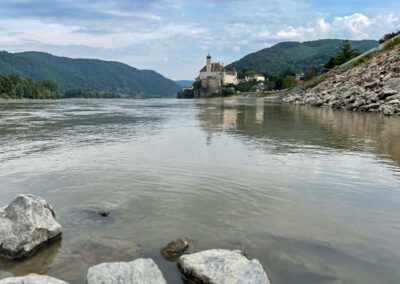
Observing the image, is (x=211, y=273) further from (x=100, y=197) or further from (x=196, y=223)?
(x=100, y=197)

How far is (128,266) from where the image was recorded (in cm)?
464

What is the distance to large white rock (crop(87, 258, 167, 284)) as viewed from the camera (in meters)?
4.38

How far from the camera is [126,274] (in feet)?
14.7

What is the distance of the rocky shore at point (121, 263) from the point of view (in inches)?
176

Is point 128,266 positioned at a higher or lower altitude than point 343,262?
higher

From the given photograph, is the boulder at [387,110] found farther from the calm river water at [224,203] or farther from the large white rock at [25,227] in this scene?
the large white rock at [25,227]

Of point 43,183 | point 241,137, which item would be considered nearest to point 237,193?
point 43,183

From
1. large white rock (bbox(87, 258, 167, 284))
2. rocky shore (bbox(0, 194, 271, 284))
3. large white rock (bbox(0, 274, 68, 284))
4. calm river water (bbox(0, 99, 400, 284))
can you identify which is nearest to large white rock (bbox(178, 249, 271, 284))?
rocky shore (bbox(0, 194, 271, 284))

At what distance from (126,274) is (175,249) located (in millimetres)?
1366

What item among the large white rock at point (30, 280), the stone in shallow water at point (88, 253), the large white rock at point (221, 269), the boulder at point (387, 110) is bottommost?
the stone in shallow water at point (88, 253)

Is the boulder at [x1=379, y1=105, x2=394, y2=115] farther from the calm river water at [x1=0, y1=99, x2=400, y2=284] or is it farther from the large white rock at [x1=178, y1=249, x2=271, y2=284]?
the large white rock at [x1=178, y1=249, x2=271, y2=284]

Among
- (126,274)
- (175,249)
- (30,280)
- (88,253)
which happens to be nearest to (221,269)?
(175,249)

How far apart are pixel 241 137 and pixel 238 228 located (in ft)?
44.4

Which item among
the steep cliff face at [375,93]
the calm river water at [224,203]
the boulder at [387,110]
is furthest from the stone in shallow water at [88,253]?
the steep cliff face at [375,93]
